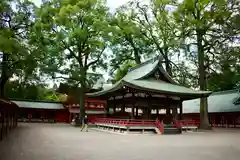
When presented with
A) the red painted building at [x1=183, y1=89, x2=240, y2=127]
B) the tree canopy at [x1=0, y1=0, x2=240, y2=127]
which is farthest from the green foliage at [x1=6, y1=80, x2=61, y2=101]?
the red painted building at [x1=183, y1=89, x2=240, y2=127]

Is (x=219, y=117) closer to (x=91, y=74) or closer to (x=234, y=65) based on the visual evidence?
(x=234, y=65)

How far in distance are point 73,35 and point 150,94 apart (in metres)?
13.3

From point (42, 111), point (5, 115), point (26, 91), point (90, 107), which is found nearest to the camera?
point (5, 115)

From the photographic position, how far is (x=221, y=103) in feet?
130

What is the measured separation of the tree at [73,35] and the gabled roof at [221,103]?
16.7 m

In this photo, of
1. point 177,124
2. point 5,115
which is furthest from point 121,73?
point 5,115

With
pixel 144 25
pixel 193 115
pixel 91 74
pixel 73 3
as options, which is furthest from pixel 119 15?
pixel 193 115

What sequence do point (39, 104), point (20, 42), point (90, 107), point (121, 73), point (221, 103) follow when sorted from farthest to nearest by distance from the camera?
1. point (39, 104)
2. point (90, 107)
3. point (121, 73)
4. point (221, 103)
5. point (20, 42)

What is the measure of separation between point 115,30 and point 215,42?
1149 centimetres

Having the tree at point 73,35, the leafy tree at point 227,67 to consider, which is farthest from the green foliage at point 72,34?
the leafy tree at point 227,67

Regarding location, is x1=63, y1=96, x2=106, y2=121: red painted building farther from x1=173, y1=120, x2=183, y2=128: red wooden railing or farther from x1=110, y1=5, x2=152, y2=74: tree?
x1=173, y1=120, x2=183, y2=128: red wooden railing

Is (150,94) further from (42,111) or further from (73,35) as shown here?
(42,111)

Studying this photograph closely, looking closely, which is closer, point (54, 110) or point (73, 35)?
point (73, 35)

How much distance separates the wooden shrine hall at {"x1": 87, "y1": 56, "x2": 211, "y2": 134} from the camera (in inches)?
960
